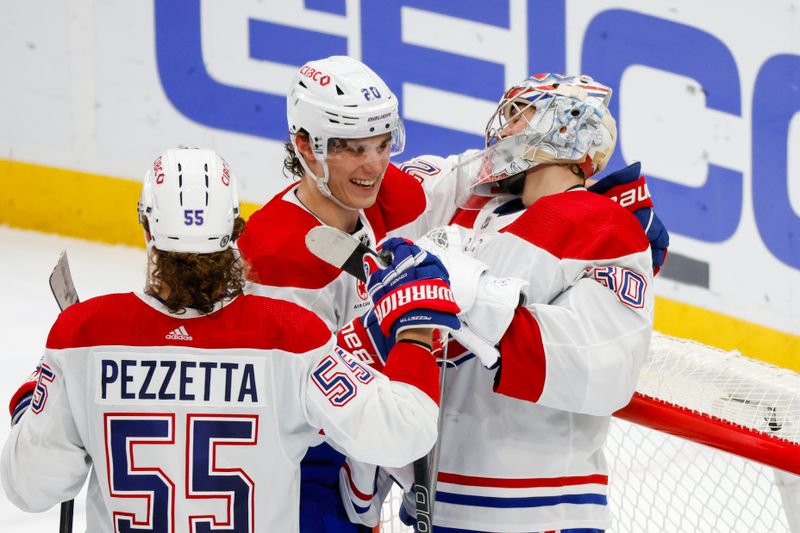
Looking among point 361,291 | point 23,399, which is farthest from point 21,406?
point 361,291

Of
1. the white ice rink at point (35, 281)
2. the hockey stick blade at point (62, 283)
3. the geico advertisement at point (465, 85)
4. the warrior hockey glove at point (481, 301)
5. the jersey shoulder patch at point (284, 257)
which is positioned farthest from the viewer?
the geico advertisement at point (465, 85)

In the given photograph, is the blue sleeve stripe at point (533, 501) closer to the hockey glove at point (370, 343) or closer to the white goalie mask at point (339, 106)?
the hockey glove at point (370, 343)

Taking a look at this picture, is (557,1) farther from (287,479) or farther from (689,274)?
(287,479)

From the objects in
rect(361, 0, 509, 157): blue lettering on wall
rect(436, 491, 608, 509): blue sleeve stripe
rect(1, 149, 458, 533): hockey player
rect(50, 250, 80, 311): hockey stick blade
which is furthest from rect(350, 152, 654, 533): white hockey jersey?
rect(361, 0, 509, 157): blue lettering on wall

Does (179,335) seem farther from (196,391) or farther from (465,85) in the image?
(465,85)

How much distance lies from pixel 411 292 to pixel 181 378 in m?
0.36

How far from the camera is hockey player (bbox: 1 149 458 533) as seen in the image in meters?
1.70

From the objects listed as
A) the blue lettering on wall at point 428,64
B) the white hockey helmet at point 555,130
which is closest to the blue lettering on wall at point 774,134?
the blue lettering on wall at point 428,64

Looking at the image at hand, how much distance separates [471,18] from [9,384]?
7.45 ft

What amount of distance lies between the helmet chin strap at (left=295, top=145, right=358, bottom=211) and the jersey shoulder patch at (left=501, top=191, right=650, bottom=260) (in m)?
0.42

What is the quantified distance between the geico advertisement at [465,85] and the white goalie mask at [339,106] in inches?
95.0

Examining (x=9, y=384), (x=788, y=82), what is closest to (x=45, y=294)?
(x=9, y=384)

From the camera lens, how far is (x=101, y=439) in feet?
5.68

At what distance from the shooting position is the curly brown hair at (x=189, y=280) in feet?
5.58
